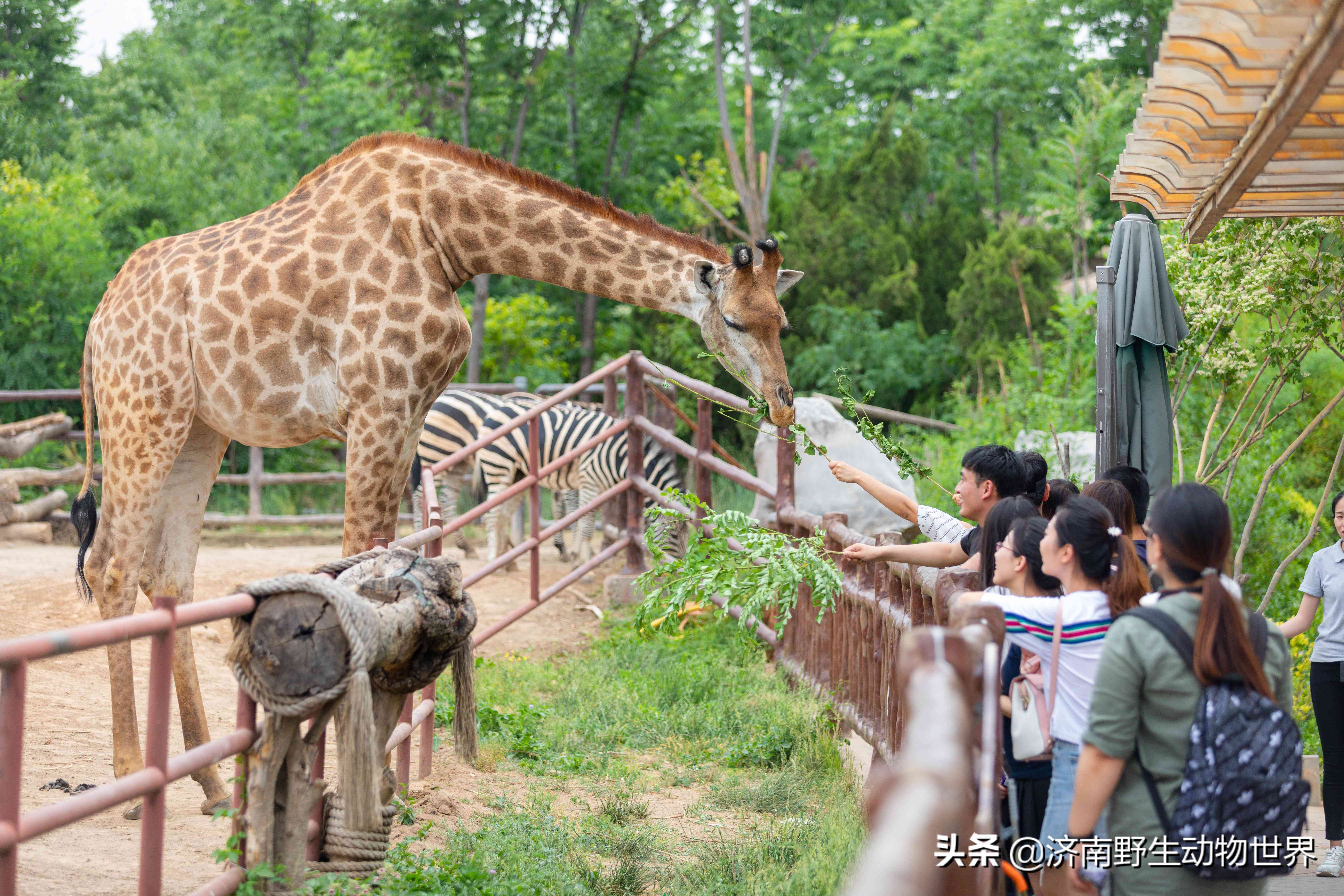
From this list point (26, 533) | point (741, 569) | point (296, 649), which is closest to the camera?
point (296, 649)

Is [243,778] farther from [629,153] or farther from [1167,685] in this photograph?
[629,153]

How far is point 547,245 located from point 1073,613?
8.86 ft

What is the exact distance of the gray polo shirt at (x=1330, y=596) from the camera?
457 cm

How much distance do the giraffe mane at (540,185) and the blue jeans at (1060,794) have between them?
8.43 ft

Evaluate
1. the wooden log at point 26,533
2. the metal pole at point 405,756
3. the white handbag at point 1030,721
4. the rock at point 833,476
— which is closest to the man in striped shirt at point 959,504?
the white handbag at point 1030,721

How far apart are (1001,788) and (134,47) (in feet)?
74.1

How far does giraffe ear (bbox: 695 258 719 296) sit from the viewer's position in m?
4.63

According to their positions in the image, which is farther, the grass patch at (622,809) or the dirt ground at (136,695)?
the grass patch at (622,809)

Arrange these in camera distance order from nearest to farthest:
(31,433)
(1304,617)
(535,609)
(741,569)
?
(1304,617) → (741,569) → (535,609) → (31,433)

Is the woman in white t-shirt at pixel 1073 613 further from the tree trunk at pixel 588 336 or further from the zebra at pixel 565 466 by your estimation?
the tree trunk at pixel 588 336

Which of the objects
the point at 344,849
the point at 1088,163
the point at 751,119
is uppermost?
the point at 751,119

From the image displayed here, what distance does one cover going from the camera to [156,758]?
2492 millimetres

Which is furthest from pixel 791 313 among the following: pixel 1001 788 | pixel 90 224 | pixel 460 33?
pixel 1001 788

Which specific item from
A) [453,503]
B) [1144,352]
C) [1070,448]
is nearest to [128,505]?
[1144,352]
